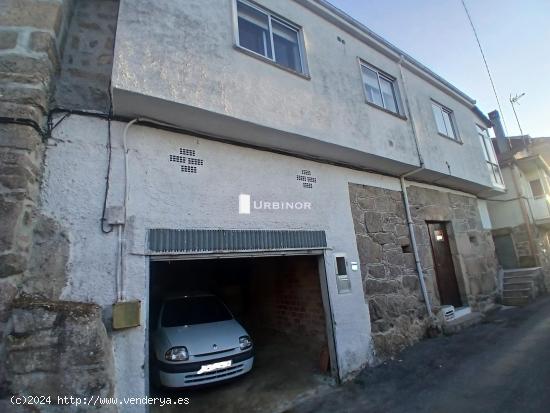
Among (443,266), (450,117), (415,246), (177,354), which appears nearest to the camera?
(177,354)

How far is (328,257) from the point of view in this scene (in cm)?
522

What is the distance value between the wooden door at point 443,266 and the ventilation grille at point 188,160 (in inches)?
270

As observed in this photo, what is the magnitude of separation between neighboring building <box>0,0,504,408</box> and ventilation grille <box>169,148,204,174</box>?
0.09ft

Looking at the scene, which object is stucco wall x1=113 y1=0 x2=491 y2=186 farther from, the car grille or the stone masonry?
the car grille

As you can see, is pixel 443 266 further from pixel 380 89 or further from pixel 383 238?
pixel 380 89

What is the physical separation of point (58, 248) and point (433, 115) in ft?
30.6

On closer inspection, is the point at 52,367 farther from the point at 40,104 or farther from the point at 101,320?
the point at 40,104

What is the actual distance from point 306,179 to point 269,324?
12.7ft

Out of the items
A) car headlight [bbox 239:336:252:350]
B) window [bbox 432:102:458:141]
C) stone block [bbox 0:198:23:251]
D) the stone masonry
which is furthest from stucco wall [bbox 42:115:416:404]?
window [bbox 432:102:458:141]

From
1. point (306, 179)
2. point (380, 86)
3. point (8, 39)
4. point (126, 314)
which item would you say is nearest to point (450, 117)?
point (380, 86)

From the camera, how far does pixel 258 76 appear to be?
4625 millimetres

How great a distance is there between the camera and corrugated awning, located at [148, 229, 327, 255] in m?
3.57

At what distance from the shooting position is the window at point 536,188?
14.2m

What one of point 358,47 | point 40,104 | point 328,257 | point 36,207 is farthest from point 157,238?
point 358,47
